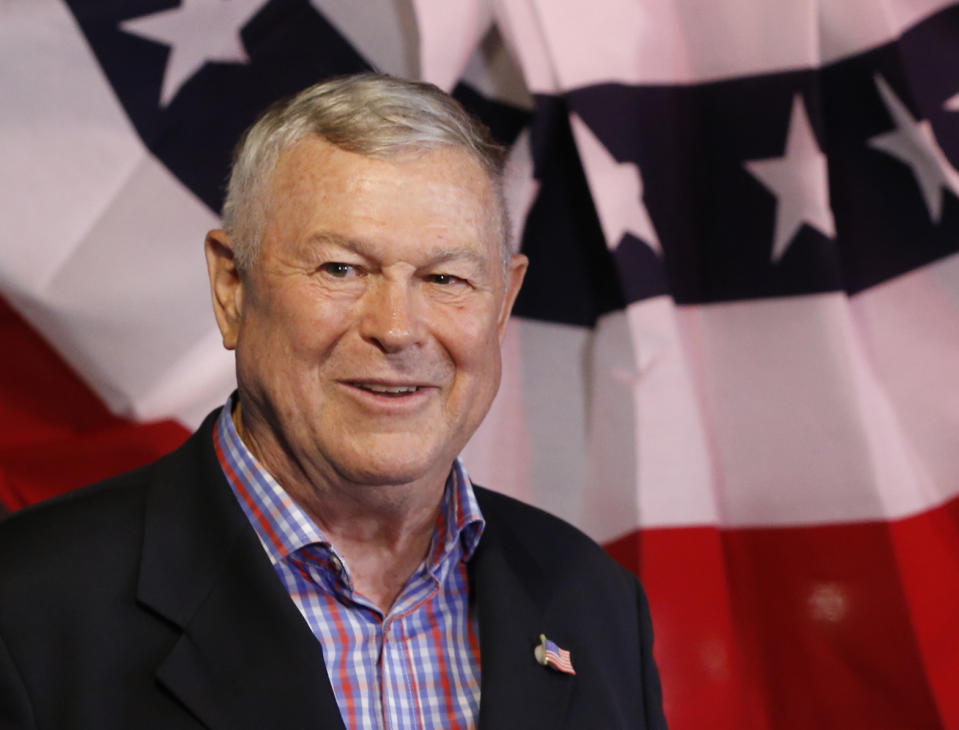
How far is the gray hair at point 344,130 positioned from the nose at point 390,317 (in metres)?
0.16

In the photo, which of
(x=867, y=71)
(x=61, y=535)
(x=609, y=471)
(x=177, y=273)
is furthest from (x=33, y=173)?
(x=867, y=71)

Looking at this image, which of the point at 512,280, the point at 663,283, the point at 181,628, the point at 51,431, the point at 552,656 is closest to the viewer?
the point at 181,628

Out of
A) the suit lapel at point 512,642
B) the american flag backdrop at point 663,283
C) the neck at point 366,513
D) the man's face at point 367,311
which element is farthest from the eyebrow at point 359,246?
the american flag backdrop at point 663,283

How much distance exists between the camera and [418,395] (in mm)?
1609

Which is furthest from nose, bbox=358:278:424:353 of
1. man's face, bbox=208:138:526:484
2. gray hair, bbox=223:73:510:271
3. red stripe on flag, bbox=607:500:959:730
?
red stripe on flag, bbox=607:500:959:730

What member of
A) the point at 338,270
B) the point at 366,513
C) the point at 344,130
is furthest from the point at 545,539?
the point at 344,130

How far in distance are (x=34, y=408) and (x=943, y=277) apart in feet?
5.29

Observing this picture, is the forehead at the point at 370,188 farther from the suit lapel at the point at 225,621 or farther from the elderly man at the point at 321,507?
the suit lapel at the point at 225,621

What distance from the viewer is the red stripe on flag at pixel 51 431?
220 centimetres

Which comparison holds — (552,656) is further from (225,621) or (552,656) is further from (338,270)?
(338,270)

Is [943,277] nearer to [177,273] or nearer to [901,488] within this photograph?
[901,488]

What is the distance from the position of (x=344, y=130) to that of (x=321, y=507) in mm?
465

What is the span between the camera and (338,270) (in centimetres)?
157

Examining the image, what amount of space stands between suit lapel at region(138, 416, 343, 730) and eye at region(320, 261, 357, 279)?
0.29m
